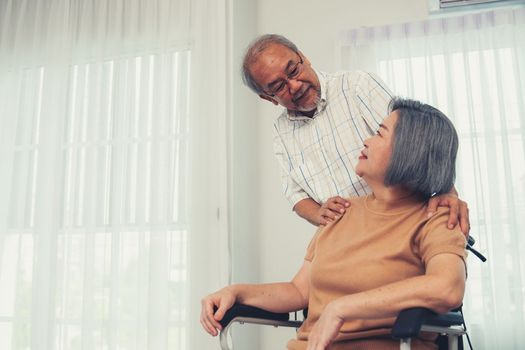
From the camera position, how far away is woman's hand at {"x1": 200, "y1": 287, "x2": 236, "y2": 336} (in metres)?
1.53

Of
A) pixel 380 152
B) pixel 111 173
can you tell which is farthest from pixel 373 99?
pixel 111 173

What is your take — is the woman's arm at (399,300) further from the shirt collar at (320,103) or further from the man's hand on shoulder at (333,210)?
the shirt collar at (320,103)

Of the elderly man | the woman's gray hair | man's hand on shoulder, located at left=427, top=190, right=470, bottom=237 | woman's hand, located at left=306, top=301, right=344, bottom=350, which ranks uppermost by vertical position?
the elderly man

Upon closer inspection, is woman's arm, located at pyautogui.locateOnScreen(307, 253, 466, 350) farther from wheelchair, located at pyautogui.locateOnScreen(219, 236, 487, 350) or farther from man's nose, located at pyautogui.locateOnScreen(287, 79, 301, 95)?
man's nose, located at pyautogui.locateOnScreen(287, 79, 301, 95)

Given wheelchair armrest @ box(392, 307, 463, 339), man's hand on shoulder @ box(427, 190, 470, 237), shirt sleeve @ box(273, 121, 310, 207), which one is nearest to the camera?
wheelchair armrest @ box(392, 307, 463, 339)

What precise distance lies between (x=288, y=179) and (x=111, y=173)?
5.07 feet

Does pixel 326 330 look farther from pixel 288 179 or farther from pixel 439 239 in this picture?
pixel 288 179

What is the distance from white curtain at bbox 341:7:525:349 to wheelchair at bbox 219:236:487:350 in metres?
1.35

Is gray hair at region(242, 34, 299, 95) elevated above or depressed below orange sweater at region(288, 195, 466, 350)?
above

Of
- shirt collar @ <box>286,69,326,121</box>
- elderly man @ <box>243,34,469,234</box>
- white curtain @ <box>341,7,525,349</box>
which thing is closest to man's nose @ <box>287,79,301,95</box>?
elderly man @ <box>243,34,469,234</box>

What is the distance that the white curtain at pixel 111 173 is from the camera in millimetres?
2980

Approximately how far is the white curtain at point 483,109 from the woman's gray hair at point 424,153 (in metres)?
1.47

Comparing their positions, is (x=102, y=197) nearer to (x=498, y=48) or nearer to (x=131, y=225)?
(x=131, y=225)

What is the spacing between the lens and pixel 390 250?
1421 mm
